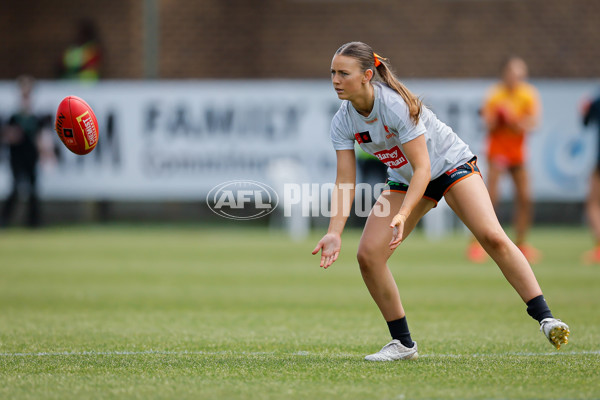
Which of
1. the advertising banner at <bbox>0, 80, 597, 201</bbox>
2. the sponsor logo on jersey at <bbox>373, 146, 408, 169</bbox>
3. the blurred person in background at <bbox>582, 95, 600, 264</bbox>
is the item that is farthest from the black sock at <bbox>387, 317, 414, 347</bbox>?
the advertising banner at <bbox>0, 80, 597, 201</bbox>

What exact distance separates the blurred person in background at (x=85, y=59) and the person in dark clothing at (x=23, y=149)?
2540 mm

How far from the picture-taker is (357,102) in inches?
223

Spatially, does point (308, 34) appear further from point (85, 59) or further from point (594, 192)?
point (594, 192)

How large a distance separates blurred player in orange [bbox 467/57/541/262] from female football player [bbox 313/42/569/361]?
22.8 ft

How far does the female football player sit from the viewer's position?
18.3 ft

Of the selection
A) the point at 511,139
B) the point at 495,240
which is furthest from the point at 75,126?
the point at 511,139

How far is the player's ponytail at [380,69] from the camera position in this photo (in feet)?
18.4

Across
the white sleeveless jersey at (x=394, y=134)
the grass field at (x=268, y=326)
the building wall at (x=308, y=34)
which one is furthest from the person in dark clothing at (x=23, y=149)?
the white sleeveless jersey at (x=394, y=134)

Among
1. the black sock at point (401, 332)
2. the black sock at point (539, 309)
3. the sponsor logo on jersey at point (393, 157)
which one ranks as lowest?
the black sock at point (401, 332)

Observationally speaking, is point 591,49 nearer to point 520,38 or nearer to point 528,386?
point 520,38

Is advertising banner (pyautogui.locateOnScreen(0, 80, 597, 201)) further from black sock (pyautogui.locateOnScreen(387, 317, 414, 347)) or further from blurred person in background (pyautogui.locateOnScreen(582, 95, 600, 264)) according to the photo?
black sock (pyautogui.locateOnScreen(387, 317, 414, 347))

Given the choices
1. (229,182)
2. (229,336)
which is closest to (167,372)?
(229,336)

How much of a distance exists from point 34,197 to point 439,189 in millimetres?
13426

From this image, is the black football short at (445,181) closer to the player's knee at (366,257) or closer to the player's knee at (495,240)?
the player's knee at (495,240)
